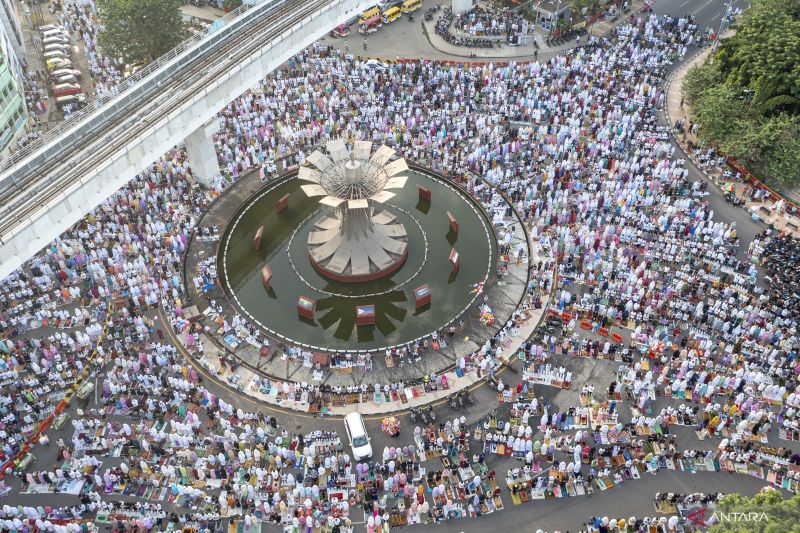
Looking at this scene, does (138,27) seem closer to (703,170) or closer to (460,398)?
(460,398)

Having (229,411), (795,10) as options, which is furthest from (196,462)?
(795,10)

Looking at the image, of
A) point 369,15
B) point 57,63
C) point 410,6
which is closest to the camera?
point 57,63

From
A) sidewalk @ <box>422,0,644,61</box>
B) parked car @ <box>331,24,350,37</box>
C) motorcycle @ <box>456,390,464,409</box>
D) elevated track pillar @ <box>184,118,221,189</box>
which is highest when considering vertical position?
parked car @ <box>331,24,350,37</box>

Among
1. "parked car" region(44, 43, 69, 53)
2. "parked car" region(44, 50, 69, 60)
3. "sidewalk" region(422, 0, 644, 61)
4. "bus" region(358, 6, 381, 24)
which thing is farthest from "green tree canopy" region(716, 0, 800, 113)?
"parked car" region(44, 43, 69, 53)

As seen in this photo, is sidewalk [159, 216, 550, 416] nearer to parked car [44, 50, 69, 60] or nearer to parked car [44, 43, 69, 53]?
parked car [44, 50, 69, 60]

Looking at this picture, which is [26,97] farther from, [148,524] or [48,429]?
[148,524]

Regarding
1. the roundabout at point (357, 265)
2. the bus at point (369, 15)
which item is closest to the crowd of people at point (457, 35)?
the bus at point (369, 15)

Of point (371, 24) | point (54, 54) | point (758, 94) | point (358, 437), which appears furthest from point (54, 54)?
point (758, 94)
